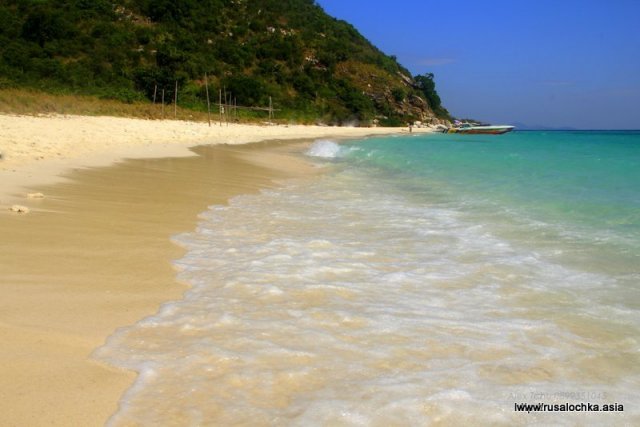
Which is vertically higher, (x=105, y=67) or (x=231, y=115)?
(x=105, y=67)

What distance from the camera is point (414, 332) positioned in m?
3.07

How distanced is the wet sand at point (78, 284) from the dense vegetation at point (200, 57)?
30.9m

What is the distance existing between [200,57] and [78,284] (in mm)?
52509

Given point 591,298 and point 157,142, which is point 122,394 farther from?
point 157,142

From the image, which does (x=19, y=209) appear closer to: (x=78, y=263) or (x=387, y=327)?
(x=78, y=263)

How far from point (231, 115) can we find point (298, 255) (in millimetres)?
40132

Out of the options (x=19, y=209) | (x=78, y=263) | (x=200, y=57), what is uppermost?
(x=200, y=57)

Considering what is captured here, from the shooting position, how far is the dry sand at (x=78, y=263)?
7.28 ft

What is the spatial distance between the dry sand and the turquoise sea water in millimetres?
175

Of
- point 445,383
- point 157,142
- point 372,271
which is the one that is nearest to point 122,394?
point 445,383

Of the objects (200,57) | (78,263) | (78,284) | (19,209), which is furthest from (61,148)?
(200,57)

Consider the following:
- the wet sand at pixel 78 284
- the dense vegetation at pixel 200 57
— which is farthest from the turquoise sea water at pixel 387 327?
the dense vegetation at pixel 200 57

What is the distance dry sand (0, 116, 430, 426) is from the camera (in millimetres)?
2219

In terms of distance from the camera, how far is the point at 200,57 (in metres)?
52.3
